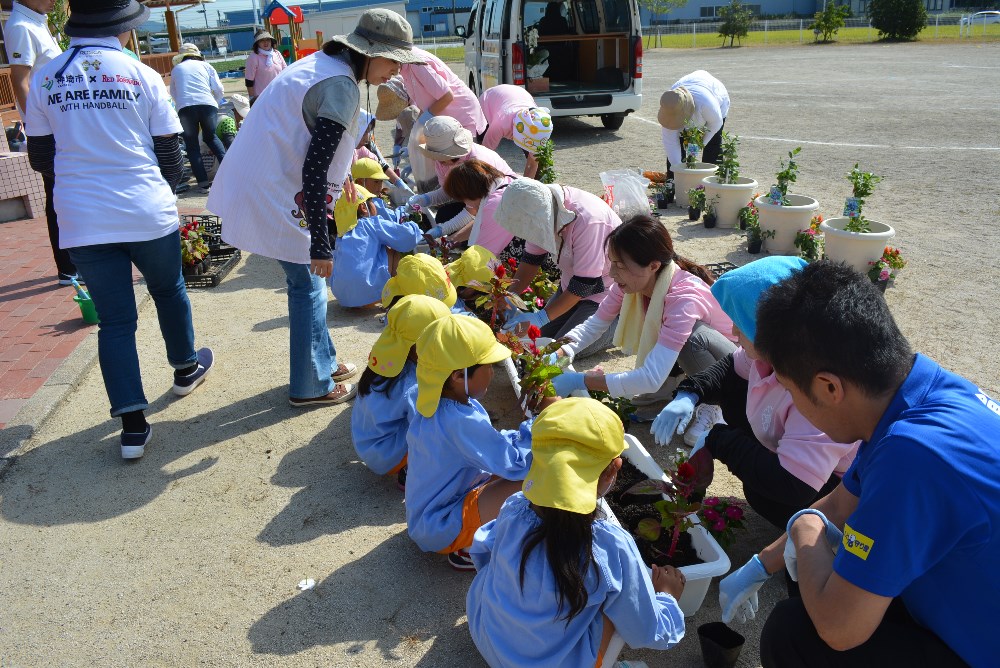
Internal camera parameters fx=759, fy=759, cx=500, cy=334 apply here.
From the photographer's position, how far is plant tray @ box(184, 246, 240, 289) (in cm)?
591

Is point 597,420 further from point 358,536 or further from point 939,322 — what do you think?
point 939,322

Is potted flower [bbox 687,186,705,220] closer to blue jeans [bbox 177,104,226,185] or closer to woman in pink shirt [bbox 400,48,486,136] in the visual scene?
woman in pink shirt [bbox 400,48,486,136]

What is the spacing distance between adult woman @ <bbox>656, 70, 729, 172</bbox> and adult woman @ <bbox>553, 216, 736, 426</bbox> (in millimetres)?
4122

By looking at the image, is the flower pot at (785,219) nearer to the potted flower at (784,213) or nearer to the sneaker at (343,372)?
the potted flower at (784,213)

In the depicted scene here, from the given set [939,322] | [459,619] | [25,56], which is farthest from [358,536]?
[25,56]

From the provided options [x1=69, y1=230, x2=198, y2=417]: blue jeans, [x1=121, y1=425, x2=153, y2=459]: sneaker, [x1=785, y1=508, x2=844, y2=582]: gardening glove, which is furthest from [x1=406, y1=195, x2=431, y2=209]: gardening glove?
[x1=785, y1=508, x2=844, y2=582]: gardening glove

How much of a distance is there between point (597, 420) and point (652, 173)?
6692mm

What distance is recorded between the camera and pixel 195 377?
413cm

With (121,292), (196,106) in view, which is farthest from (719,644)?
(196,106)

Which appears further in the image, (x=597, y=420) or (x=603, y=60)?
(x=603, y=60)

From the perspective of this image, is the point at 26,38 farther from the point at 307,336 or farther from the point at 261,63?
the point at 261,63

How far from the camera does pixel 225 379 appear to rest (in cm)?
429

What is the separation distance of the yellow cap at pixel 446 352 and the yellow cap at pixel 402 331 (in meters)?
0.39

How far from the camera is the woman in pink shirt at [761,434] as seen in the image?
8.22 feet
